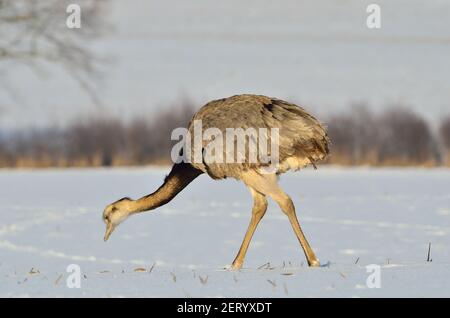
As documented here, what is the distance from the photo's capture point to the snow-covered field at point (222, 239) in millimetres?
6426

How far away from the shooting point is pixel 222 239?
13914 millimetres

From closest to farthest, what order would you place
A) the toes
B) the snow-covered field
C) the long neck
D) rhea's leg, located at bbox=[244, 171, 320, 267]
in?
the snow-covered field, the toes, rhea's leg, located at bbox=[244, 171, 320, 267], the long neck

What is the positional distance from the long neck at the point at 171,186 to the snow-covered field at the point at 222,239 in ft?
2.37

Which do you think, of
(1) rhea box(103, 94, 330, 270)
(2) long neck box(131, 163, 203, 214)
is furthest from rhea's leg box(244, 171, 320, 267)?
(2) long neck box(131, 163, 203, 214)

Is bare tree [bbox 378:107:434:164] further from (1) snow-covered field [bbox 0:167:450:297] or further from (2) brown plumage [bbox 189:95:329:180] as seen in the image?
Answer: (2) brown plumage [bbox 189:95:329:180]

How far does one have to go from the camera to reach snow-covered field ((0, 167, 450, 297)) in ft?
21.1

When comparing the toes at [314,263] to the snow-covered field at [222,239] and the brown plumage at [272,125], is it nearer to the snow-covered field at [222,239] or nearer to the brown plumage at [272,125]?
the snow-covered field at [222,239]

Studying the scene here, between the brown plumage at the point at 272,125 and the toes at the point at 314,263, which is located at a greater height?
the brown plumage at the point at 272,125

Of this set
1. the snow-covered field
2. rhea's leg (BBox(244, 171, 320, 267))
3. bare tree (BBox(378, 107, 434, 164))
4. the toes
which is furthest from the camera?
bare tree (BBox(378, 107, 434, 164))

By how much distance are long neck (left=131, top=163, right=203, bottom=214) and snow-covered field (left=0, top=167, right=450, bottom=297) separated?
723 mm

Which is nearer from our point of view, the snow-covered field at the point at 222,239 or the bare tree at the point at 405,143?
the snow-covered field at the point at 222,239

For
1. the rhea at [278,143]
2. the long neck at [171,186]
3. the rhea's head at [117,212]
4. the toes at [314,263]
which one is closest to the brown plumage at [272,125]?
the rhea at [278,143]

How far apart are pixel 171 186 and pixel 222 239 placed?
4691mm
